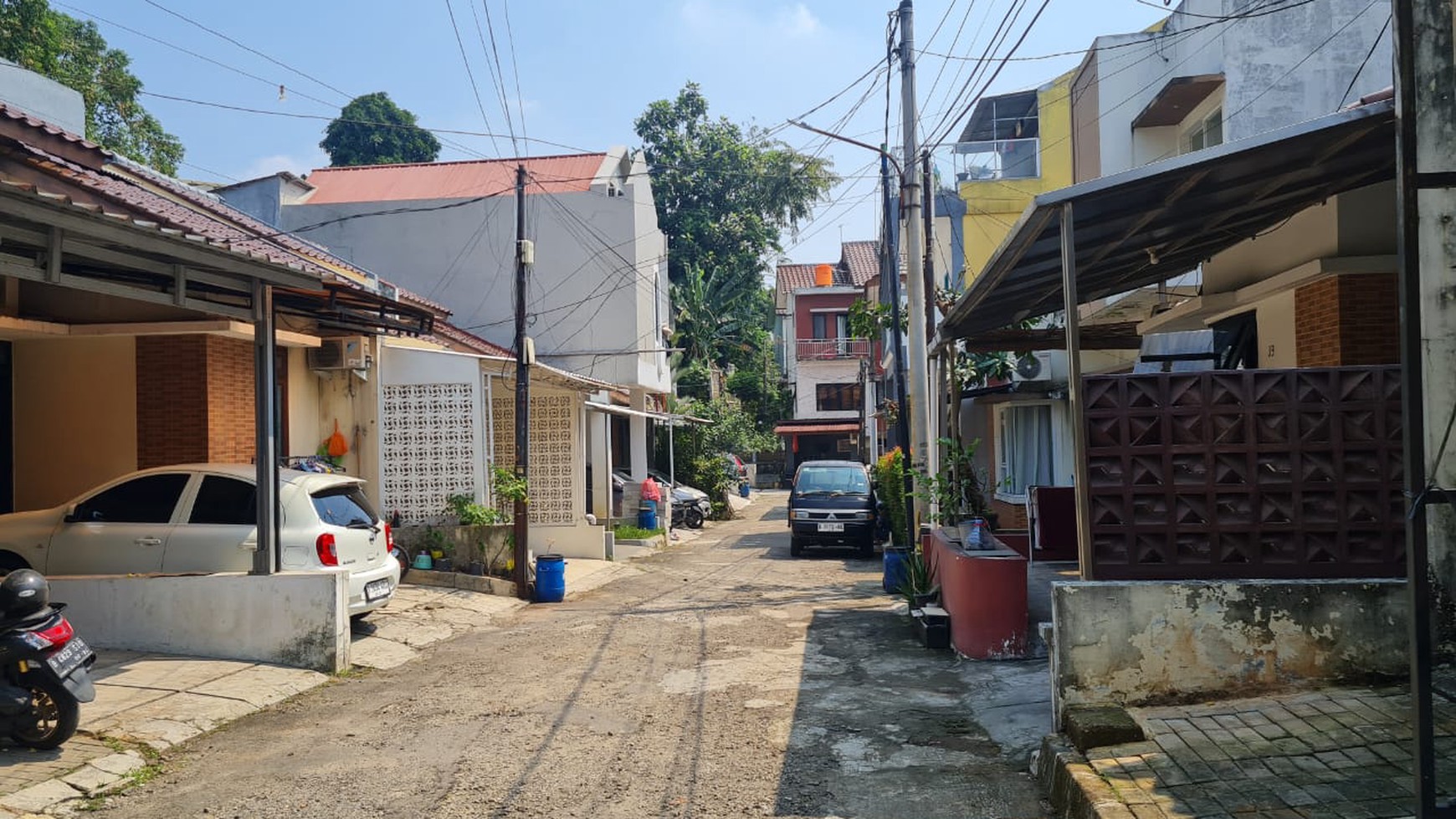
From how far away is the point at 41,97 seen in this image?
13.5 m

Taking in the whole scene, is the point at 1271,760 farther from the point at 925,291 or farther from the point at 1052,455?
the point at 1052,455

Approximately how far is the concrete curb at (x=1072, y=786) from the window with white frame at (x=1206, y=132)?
10.9 m

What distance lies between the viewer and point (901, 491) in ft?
57.3

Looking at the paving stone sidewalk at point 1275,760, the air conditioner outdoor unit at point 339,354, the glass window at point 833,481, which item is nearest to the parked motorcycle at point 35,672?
the paving stone sidewalk at point 1275,760

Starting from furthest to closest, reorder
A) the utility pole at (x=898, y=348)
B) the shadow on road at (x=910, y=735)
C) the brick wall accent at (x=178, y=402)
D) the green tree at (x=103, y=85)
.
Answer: the green tree at (x=103, y=85), the utility pole at (x=898, y=348), the brick wall accent at (x=178, y=402), the shadow on road at (x=910, y=735)

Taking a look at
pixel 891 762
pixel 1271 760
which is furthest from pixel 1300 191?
pixel 891 762

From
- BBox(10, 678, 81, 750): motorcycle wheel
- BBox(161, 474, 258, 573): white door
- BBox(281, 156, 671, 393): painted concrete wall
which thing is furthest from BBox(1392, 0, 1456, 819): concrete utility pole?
BBox(281, 156, 671, 393): painted concrete wall

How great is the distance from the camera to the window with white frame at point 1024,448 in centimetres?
1883

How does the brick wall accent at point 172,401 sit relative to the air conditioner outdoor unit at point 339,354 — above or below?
below

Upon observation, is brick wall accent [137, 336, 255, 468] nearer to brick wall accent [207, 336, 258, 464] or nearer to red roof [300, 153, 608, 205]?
brick wall accent [207, 336, 258, 464]

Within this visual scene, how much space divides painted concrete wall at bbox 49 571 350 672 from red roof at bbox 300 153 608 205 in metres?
16.7

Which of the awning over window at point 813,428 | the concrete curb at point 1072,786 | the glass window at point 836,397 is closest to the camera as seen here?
the concrete curb at point 1072,786

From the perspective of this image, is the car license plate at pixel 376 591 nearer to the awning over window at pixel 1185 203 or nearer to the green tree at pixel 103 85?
the awning over window at pixel 1185 203

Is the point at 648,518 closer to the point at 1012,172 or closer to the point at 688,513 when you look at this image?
the point at 688,513
